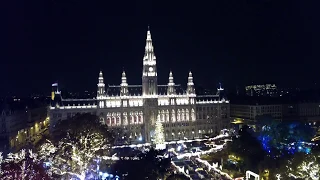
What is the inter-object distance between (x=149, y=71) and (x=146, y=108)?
8506 mm

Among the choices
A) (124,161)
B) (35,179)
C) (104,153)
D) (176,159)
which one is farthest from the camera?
(176,159)

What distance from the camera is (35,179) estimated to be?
30.7 metres

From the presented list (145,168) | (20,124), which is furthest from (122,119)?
(145,168)

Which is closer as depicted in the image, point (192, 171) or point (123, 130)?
point (192, 171)

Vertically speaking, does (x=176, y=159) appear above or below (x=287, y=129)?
below

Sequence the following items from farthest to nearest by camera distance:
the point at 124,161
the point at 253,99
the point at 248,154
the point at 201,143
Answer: the point at 253,99 → the point at 201,143 → the point at 248,154 → the point at 124,161

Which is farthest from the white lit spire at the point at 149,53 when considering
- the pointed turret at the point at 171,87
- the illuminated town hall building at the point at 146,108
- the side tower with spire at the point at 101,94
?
the side tower with spire at the point at 101,94

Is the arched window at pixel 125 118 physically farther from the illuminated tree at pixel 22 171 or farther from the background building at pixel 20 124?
the illuminated tree at pixel 22 171

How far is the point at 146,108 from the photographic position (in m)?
84.0

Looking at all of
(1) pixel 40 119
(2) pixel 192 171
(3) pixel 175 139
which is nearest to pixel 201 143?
(3) pixel 175 139

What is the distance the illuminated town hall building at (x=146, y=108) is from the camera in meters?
82.2

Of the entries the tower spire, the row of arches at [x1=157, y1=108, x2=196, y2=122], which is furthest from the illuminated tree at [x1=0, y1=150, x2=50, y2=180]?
the tower spire

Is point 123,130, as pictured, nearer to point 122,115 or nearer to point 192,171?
point 122,115

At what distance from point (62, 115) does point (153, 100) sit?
20404 millimetres
